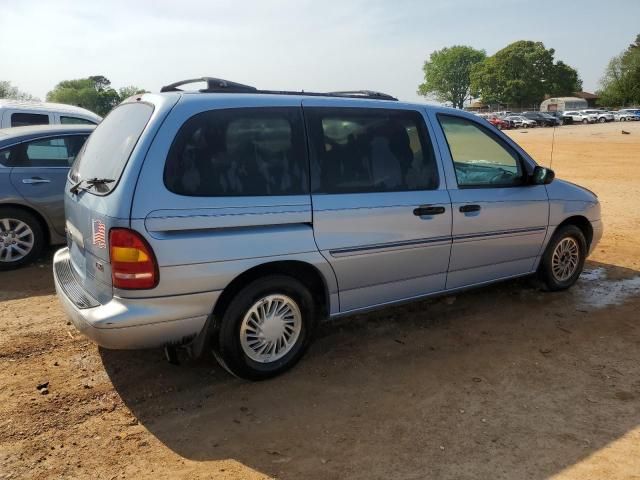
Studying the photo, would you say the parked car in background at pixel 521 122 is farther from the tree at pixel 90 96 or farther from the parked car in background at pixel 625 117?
the tree at pixel 90 96

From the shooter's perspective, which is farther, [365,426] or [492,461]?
[365,426]

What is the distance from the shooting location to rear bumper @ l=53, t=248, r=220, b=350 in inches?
121

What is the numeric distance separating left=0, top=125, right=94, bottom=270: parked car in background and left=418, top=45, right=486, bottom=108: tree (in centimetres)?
12749

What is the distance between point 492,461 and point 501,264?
88.2 inches

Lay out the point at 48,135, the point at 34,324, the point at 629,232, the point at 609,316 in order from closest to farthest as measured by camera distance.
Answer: the point at 34,324, the point at 609,316, the point at 48,135, the point at 629,232

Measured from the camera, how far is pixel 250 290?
11.2ft

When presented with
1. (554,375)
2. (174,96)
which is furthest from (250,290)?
(554,375)

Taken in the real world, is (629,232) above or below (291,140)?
below

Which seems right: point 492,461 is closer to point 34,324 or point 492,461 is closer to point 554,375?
point 554,375

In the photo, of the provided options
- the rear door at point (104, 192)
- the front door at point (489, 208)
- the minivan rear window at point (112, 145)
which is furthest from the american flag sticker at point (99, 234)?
the front door at point (489, 208)

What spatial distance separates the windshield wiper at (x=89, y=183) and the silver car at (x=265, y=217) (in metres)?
0.02

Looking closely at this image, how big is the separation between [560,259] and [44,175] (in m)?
5.66

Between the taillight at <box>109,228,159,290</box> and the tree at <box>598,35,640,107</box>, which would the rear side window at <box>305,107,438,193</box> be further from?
the tree at <box>598,35,640,107</box>

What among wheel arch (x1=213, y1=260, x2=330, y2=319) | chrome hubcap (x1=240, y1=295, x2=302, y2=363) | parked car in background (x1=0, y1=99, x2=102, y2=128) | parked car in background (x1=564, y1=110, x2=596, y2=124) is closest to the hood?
wheel arch (x1=213, y1=260, x2=330, y2=319)
